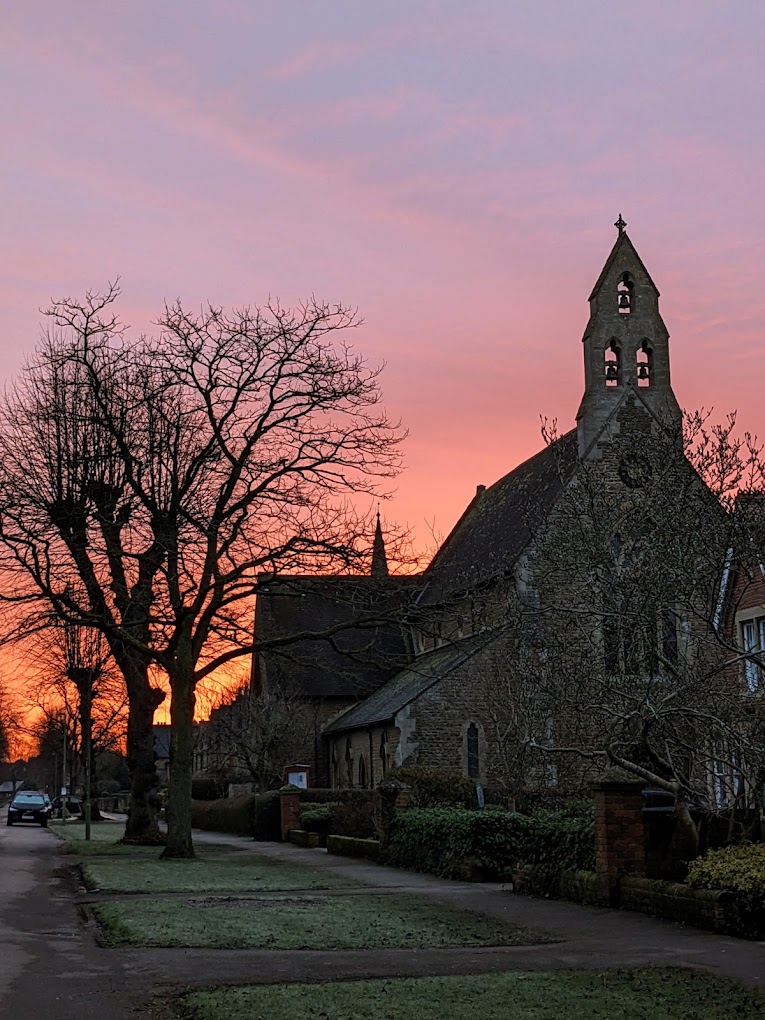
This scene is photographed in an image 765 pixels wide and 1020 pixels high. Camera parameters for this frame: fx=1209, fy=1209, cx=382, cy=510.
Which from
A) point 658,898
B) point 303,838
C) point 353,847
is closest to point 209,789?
point 303,838

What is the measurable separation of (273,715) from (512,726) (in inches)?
915

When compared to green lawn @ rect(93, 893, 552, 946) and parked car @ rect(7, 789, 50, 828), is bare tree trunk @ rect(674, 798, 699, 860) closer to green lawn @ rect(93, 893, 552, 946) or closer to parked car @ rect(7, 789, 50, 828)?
green lawn @ rect(93, 893, 552, 946)

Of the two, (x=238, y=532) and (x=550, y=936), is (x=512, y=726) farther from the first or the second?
(x=550, y=936)

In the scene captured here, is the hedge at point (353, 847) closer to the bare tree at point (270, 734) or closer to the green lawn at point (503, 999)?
the green lawn at point (503, 999)

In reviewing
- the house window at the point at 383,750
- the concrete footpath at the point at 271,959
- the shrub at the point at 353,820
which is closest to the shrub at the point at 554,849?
the concrete footpath at the point at 271,959

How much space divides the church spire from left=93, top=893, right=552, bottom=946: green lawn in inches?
416

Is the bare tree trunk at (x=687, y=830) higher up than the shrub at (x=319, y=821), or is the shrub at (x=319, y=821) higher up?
the bare tree trunk at (x=687, y=830)

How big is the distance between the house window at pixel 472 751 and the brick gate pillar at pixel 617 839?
23.0 metres

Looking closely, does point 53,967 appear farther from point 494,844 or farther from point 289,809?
point 289,809

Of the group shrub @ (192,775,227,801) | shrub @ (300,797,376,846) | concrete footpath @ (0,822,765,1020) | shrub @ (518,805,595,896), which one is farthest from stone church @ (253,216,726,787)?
concrete footpath @ (0,822,765,1020)

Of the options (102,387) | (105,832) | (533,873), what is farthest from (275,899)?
(105,832)

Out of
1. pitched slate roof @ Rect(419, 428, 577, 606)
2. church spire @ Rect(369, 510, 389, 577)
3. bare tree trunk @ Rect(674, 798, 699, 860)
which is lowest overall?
bare tree trunk @ Rect(674, 798, 699, 860)

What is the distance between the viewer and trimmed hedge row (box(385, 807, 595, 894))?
56.6 ft

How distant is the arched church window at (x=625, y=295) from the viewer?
1620 inches
